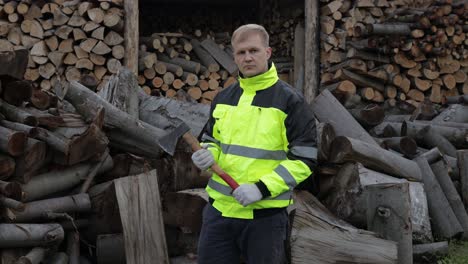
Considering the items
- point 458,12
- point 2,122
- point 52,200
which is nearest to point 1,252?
point 52,200

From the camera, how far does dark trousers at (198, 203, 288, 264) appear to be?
2.72 metres

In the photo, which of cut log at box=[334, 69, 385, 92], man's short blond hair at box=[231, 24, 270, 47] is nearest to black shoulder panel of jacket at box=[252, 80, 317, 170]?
man's short blond hair at box=[231, 24, 270, 47]

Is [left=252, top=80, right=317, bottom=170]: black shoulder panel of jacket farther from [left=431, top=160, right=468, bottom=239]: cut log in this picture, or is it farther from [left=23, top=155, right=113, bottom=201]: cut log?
[left=431, top=160, right=468, bottom=239]: cut log

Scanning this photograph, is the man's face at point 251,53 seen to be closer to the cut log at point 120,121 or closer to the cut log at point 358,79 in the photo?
the cut log at point 120,121

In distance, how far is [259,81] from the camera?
111 inches

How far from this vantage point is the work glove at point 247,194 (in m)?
2.57

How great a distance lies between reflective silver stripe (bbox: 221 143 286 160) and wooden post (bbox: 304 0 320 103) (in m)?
6.01

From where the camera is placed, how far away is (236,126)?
2.79 m

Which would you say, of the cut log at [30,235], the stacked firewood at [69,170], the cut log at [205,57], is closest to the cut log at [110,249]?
the stacked firewood at [69,170]

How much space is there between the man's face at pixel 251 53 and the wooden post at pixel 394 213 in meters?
1.52

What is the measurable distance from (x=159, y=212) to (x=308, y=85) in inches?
206

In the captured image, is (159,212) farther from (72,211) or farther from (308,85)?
(308,85)

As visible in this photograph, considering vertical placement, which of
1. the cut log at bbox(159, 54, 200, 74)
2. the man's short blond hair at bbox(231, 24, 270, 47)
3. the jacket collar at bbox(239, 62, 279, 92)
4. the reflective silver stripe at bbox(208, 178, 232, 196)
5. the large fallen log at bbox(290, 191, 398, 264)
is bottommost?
the large fallen log at bbox(290, 191, 398, 264)

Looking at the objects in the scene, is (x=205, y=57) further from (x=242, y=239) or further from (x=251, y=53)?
(x=242, y=239)
